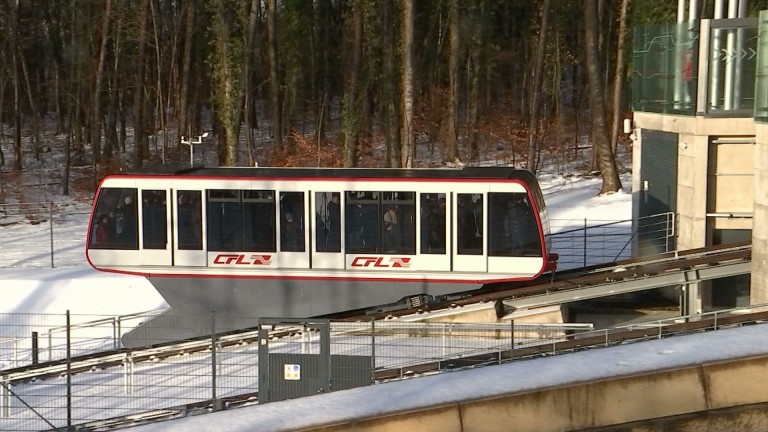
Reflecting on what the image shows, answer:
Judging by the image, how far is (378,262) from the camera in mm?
20203

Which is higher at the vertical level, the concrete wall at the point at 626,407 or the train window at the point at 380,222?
the train window at the point at 380,222

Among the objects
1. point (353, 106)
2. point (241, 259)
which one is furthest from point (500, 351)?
point (353, 106)

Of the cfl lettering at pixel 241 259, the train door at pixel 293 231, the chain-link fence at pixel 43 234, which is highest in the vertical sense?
the train door at pixel 293 231

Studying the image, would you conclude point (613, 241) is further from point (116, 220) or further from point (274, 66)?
point (274, 66)

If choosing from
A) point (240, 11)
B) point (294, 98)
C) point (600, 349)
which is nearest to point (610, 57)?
point (294, 98)

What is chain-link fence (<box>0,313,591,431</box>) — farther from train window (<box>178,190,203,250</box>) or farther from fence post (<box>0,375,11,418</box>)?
train window (<box>178,190,203,250</box>)

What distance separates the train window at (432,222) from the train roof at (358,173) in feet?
1.43

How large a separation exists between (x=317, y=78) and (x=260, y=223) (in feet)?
151

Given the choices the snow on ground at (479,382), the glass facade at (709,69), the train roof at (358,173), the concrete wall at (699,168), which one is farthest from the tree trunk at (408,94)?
the snow on ground at (479,382)

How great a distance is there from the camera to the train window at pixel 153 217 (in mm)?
20922

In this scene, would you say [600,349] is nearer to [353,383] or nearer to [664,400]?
[664,400]

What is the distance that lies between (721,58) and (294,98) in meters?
40.0

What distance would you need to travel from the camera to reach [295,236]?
2045 cm

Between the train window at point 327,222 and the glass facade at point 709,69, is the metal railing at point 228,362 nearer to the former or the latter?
the train window at point 327,222
